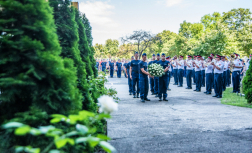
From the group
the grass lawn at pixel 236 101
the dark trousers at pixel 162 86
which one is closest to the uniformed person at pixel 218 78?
the grass lawn at pixel 236 101

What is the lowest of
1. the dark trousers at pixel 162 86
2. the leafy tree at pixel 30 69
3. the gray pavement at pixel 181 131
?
the gray pavement at pixel 181 131

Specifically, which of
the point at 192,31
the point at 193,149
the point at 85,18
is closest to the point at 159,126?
the point at 193,149

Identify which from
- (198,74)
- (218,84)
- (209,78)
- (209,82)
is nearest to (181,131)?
(218,84)

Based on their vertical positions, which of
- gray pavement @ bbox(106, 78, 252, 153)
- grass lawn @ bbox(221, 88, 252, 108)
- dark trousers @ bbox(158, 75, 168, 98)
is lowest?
gray pavement @ bbox(106, 78, 252, 153)

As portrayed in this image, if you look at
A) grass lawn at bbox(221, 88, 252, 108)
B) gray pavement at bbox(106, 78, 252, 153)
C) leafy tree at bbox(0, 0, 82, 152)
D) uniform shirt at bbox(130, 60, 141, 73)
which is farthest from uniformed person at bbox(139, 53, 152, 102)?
leafy tree at bbox(0, 0, 82, 152)

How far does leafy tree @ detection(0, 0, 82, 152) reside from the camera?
78.4 inches

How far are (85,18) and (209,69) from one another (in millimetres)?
8026

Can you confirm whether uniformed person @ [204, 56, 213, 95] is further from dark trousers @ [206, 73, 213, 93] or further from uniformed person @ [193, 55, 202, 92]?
uniformed person @ [193, 55, 202, 92]

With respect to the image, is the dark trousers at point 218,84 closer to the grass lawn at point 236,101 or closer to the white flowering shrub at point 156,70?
the grass lawn at point 236,101

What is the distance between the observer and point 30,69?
6.47ft

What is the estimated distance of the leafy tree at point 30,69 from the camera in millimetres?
1992

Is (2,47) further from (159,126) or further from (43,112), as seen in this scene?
(159,126)

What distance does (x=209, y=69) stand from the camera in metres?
12.7

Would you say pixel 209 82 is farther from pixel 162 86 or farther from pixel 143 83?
pixel 143 83
